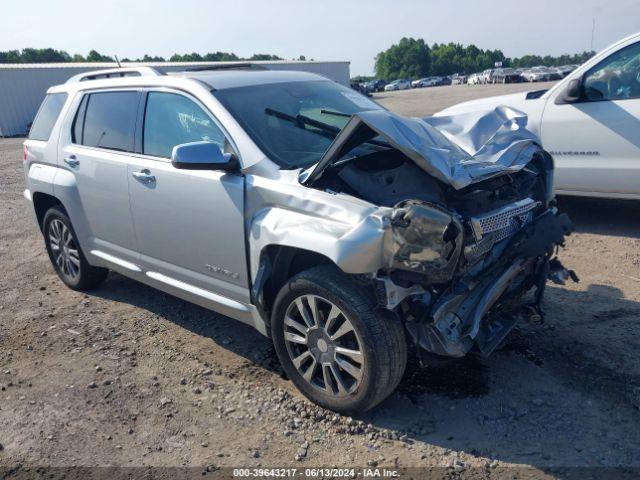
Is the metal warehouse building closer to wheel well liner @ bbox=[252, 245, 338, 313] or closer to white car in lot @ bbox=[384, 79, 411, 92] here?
wheel well liner @ bbox=[252, 245, 338, 313]

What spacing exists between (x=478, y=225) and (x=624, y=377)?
4.78 feet

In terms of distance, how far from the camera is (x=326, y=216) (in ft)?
10.2

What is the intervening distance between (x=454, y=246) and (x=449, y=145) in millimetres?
1095

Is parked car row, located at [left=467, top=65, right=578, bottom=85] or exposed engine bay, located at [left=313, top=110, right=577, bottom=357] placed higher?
exposed engine bay, located at [left=313, top=110, right=577, bottom=357]

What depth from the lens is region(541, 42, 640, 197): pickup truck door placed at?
18.2ft

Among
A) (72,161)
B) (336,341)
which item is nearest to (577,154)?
(336,341)

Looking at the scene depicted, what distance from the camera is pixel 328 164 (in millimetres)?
3211

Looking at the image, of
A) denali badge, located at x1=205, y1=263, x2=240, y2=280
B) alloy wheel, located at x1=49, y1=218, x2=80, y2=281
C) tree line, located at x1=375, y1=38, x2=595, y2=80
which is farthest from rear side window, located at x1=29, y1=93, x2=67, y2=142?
tree line, located at x1=375, y1=38, x2=595, y2=80

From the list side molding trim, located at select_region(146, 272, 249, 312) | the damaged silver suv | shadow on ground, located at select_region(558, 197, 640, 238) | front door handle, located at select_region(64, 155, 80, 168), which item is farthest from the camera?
shadow on ground, located at select_region(558, 197, 640, 238)

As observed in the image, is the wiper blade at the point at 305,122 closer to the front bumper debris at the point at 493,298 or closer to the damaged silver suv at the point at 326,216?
the damaged silver suv at the point at 326,216

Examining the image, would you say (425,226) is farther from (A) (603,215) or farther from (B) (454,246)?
(A) (603,215)

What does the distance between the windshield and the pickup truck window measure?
2737 millimetres

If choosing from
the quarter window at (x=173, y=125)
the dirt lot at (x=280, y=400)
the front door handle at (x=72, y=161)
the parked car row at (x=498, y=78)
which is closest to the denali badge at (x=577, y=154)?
the dirt lot at (x=280, y=400)

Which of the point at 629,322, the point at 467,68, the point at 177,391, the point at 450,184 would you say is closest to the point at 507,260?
the point at 450,184
